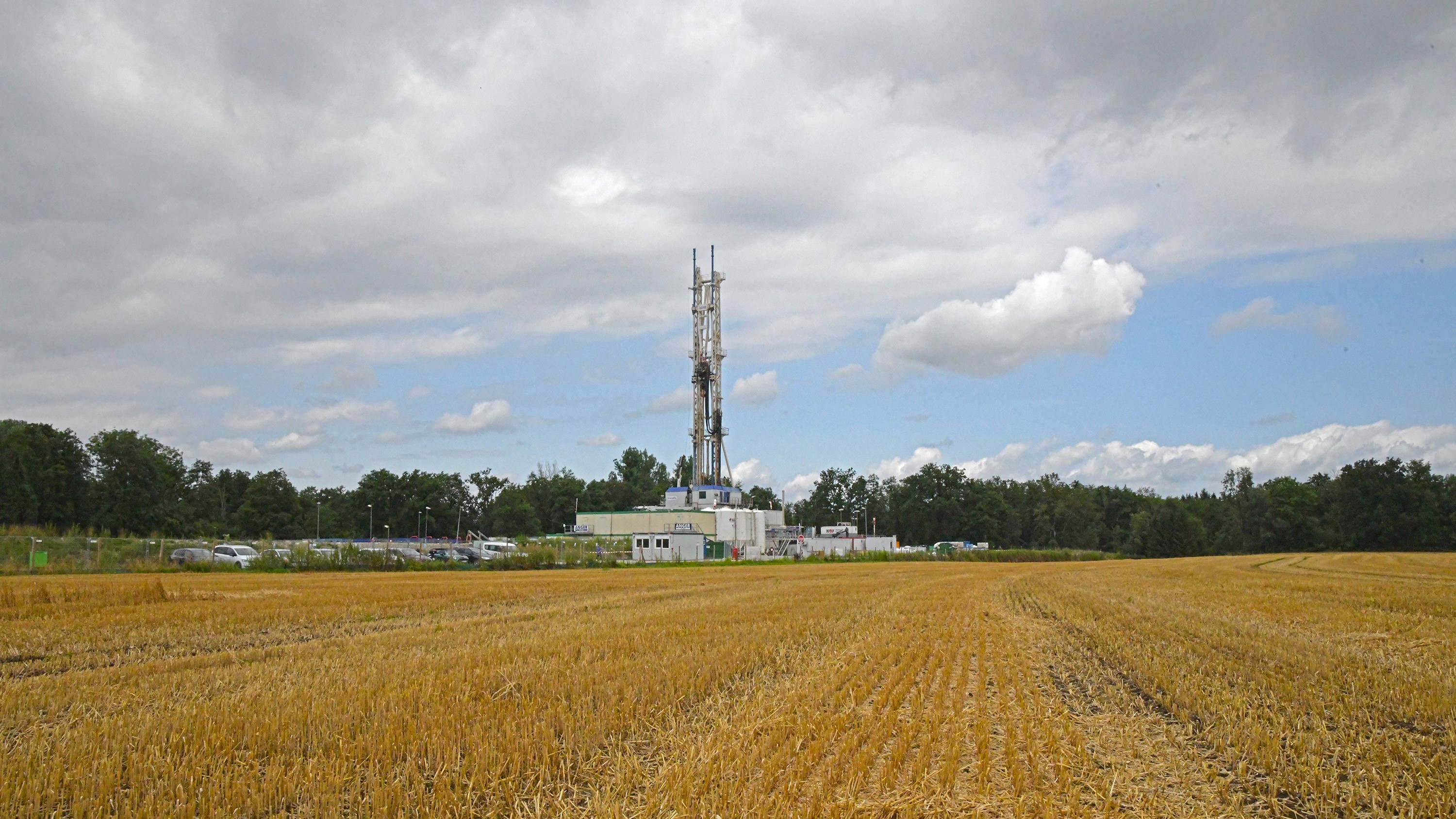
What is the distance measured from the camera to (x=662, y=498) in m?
158

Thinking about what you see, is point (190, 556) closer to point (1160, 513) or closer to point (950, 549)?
point (950, 549)

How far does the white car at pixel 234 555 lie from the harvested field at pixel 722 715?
90.4 ft

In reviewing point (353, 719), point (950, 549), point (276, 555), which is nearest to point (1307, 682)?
point (353, 719)

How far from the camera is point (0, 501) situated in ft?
291

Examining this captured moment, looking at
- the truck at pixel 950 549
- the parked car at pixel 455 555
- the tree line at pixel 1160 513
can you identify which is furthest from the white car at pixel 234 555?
the tree line at pixel 1160 513

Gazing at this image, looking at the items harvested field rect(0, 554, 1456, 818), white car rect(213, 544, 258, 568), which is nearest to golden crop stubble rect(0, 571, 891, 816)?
harvested field rect(0, 554, 1456, 818)

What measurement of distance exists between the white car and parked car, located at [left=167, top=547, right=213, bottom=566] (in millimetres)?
328

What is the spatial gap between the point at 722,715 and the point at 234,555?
4639cm

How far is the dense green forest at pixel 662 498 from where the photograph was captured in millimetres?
95750

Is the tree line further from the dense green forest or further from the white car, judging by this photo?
the white car

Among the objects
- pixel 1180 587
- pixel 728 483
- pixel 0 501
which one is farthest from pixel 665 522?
pixel 0 501

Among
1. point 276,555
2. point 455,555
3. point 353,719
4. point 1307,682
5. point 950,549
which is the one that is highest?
point 276,555

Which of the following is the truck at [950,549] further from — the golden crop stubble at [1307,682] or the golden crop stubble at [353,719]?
the golden crop stubble at [353,719]

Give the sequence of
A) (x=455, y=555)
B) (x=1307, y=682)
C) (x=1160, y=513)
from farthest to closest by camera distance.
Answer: (x=1160, y=513), (x=455, y=555), (x=1307, y=682)
